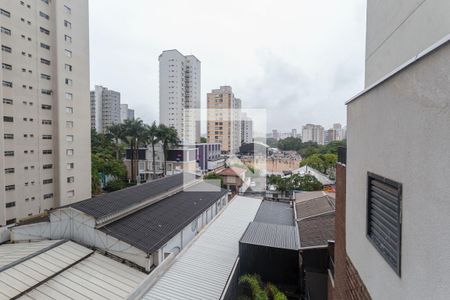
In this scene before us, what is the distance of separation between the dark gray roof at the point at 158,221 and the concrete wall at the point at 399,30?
8.01m

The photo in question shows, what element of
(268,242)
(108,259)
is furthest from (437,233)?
(108,259)

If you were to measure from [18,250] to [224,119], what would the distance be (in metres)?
44.3

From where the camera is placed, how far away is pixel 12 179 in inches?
618

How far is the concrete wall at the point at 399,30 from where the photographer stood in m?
2.36

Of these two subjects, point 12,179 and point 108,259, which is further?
point 12,179

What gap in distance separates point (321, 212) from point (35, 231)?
12.3 metres

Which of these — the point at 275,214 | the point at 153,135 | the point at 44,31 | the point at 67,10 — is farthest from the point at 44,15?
the point at 275,214

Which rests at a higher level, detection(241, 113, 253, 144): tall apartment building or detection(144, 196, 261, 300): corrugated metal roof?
detection(241, 113, 253, 144): tall apartment building

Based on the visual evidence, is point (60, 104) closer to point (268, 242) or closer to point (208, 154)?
point (268, 242)

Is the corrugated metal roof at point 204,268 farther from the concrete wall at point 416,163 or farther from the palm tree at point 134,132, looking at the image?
the palm tree at point 134,132

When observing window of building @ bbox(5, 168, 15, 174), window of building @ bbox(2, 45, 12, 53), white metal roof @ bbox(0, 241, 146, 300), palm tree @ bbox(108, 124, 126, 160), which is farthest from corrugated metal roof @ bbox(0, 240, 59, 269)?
palm tree @ bbox(108, 124, 126, 160)

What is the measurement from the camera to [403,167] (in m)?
1.80

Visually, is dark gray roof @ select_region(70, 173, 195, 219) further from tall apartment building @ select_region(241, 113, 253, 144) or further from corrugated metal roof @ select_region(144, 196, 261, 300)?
tall apartment building @ select_region(241, 113, 253, 144)

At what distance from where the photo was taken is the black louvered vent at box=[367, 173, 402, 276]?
75.4 inches
